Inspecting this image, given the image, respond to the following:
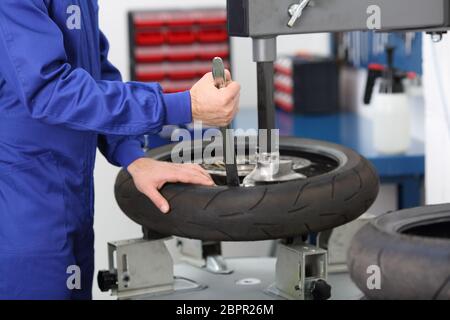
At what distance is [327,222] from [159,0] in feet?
7.96

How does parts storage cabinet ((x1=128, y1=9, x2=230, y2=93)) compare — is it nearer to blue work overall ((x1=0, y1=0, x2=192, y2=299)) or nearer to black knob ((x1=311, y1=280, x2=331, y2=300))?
blue work overall ((x1=0, y1=0, x2=192, y2=299))

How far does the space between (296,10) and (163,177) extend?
44 centimetres

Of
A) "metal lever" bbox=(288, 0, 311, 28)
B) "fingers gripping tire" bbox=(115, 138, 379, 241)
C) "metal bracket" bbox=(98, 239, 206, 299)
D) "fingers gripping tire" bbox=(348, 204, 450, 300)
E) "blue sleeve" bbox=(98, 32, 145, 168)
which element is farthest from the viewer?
"blue sleeve" bbox=(98, 32, 145, 168)

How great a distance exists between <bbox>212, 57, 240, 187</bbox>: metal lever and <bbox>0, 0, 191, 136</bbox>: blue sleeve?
7cm

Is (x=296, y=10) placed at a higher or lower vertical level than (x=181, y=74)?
higher

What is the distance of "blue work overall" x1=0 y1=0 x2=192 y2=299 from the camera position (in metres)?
1.41

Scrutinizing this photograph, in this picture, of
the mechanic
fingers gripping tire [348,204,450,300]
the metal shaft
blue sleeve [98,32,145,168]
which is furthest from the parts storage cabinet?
fingers gripping tire [348,204,450,300]

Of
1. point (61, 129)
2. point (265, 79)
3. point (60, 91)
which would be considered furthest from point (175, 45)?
point (265, 79)

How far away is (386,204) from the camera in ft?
8.62

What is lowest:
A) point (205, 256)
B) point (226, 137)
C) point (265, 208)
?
point (205, 256)

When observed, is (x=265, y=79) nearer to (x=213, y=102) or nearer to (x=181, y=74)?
(x=213, y=102)

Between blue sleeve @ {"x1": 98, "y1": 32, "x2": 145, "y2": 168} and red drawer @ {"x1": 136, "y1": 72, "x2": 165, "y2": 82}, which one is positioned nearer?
blue sleeve @ {"x1": 98, "y1": 32, "x2": 145, "y2": 168}

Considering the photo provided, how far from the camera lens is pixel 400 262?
92 cm

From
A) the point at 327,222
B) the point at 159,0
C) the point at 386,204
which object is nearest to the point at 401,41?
the point at 386,204
